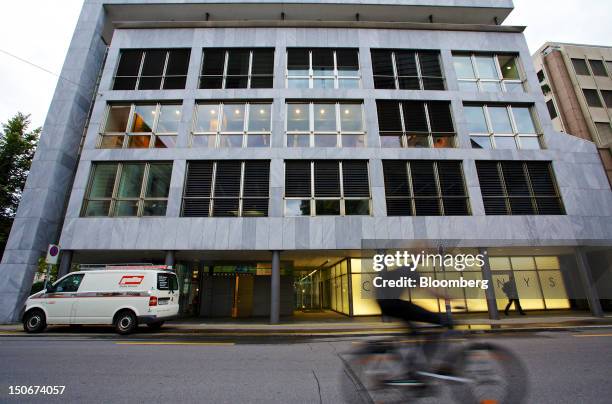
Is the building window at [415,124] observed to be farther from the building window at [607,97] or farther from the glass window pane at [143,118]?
the building window at [607,97]

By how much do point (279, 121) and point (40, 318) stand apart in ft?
42.5

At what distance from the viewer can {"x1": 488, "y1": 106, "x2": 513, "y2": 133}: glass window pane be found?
1639cm

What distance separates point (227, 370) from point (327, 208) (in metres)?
9.91

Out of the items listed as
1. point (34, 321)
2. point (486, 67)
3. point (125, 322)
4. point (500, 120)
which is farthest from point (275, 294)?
point (486, 67)

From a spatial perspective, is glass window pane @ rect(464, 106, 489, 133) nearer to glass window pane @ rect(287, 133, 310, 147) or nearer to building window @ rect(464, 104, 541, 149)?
building window @ rect(464, 104, 541, 149)

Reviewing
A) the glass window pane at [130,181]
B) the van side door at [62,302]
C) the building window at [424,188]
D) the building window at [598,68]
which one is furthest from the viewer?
the building window at [598,68]

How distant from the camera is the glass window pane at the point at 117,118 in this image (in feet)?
53.6

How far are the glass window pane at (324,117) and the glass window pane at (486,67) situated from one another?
30.8 ft

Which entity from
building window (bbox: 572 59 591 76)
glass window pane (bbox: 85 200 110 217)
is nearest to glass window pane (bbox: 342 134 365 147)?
glass window pane (bbox: 85 200 110 217)

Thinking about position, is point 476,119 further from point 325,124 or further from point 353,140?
point 325,124

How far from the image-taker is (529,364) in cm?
549

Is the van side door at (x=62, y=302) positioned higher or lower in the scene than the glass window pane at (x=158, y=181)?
lower

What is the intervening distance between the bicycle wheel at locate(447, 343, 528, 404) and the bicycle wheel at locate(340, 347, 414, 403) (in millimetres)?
659

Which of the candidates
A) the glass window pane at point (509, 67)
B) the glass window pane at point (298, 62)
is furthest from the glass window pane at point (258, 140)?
Result: the glass window pane at point (509, 67)
